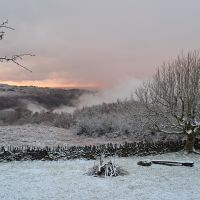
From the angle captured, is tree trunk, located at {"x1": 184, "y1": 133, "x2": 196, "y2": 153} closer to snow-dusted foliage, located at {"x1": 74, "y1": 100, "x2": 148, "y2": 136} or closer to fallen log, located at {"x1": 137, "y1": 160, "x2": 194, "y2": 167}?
fallen log, located at {"x1": 137, "y1": 160, "x2": 194, "y2": 167}

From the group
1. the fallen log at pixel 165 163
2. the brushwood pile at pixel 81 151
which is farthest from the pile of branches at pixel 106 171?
the brushwood pile at pixel 81 151

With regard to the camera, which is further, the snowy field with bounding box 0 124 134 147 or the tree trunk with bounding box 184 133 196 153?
the snowy field with bounding box 0 124 134 147

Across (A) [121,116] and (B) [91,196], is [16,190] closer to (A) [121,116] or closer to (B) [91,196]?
(B) [91,196]

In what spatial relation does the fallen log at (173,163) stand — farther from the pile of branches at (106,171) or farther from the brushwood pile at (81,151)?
the brushwood pile at (81,151)

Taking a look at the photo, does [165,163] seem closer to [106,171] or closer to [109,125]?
[106,171]

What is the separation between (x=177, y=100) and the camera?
2723cm

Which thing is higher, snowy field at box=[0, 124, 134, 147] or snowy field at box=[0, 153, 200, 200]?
snowy field at box=[0, 124, 134, 147]

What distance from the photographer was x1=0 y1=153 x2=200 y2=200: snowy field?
15164 millimetres

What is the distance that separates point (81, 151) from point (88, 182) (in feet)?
21.7

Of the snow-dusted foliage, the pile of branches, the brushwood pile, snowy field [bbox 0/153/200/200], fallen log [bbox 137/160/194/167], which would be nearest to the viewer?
snowy field [bbox 0/153/200/200]

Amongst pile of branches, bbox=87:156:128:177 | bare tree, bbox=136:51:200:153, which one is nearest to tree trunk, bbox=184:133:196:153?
bare tree, bbox=136:51:200:153

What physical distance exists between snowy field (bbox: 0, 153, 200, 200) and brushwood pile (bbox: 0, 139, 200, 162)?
32.3 inches

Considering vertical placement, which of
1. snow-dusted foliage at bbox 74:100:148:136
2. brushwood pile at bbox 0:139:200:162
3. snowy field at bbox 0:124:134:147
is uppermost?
snow-dusted foliage at bbox 74:100:148:136

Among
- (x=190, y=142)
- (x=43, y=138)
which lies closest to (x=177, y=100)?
(x=190, y=142)
